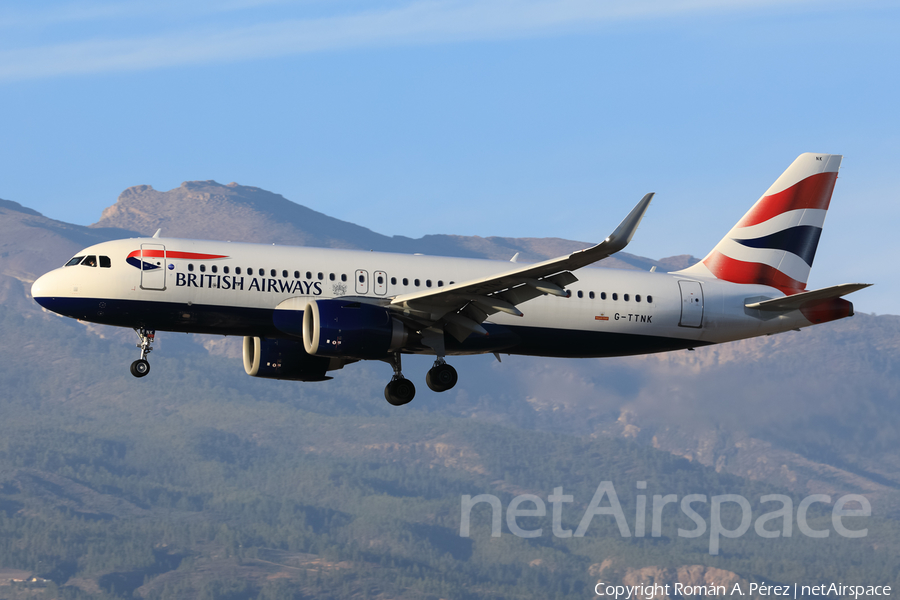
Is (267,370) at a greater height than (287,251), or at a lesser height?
lesser

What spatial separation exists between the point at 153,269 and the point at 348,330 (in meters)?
7.30

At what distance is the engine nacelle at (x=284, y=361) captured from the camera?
4950cm

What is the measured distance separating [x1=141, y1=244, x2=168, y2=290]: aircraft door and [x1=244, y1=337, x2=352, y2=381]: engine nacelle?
6457mm

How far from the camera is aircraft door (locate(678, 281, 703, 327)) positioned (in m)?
49.7

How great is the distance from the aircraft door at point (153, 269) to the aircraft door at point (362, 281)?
6.71 metres

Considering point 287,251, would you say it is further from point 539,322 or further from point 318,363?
point 539,322

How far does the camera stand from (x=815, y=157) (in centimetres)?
5509

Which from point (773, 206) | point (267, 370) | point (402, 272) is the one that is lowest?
point (267, 370)

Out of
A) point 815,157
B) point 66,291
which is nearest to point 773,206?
point 815,157

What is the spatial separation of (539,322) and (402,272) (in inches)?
219

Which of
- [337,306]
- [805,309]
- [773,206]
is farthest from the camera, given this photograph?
[773,206]

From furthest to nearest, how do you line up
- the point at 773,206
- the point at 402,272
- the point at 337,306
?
the point at 773,206
the point at 402,272
the point at 337,306

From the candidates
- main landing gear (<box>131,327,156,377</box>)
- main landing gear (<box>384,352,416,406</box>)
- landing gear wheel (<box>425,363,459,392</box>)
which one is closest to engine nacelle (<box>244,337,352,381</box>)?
main landing gear (<box>384,352,416,406</box>)

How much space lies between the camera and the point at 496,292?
4262cm
